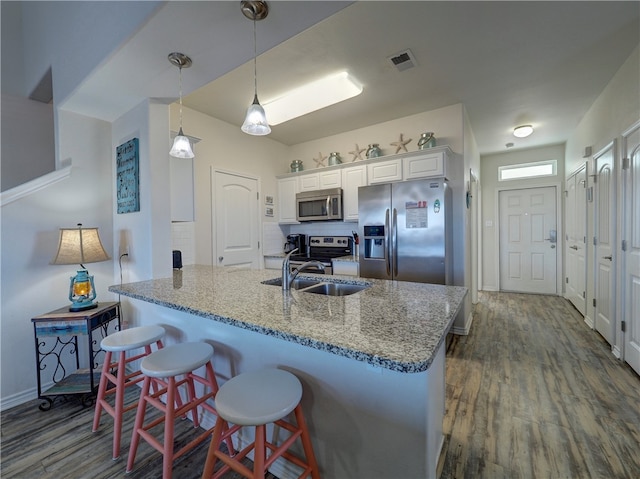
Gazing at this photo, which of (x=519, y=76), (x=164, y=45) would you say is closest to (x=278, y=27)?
(x=164, y=45)

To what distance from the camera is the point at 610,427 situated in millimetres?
1716

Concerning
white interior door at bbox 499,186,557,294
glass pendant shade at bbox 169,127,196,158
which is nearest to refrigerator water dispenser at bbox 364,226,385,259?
glass pendant shade at bbox 169,127,196,158

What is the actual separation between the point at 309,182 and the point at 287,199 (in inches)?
17.8

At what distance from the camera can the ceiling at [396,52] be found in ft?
4.63

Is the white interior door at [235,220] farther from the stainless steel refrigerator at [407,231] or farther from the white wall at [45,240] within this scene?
the stainless steel refrigerator at [407,231]

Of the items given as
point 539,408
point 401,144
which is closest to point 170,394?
point 539,408

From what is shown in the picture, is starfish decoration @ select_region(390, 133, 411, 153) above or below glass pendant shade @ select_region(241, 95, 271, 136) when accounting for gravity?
above

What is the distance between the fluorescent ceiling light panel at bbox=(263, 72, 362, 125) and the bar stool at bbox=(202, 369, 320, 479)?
2556 millimetres

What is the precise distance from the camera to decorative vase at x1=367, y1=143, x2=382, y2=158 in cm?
354

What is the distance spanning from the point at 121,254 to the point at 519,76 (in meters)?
3.92

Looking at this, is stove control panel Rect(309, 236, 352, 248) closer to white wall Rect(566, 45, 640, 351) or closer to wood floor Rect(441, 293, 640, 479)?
wood floor Rect(441, 293, 640, 479)

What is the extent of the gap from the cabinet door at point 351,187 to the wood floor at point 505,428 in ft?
6.63

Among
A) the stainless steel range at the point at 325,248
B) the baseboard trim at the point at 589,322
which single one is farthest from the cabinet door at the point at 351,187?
the baseboard trim at the point at 589,322

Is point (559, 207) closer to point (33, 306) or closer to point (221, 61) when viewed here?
point (221, 61)
